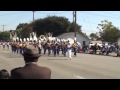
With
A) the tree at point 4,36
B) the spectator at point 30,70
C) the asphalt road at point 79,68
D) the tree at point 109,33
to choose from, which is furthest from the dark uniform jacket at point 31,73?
the tree at point 109,33

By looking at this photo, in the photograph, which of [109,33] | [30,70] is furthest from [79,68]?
[109,33]

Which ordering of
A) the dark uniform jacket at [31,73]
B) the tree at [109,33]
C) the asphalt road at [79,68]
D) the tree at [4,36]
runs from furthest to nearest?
the tree at [109,33], the tree at [4,36], the asphalt road at [79,68], the dark uniform jacket at [31,73]

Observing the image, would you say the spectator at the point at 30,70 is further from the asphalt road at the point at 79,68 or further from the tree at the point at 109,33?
the tree at the point at 109,33

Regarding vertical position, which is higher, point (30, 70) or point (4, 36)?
point (4, 36)

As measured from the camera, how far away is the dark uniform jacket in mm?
3279

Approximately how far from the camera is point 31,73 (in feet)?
10.9

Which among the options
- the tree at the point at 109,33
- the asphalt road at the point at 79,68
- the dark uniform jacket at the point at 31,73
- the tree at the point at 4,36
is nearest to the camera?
the dark uniform jacket at the point at 31,73

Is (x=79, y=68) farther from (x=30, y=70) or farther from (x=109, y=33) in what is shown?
(x=109, y=33)

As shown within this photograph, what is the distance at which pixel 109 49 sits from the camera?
36969 mm

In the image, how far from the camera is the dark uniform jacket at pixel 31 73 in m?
3.28
